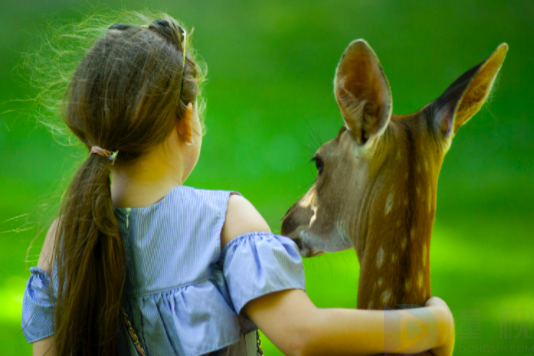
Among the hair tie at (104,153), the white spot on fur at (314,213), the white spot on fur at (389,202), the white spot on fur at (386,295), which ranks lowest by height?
the white spot on fur at (386,295)

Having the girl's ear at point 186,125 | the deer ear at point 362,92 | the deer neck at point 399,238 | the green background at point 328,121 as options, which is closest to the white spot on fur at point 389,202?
→ the deer neck at point 399,238

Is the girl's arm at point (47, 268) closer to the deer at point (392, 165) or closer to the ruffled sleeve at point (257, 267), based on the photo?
the ruffled sleeve at point (257, 267)

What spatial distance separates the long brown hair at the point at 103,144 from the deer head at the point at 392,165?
303mm

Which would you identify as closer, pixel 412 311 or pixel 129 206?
pixel 412 311

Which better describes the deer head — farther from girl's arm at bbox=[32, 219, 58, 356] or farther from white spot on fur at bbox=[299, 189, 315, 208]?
girl's arm at bbox=[32, 219, 58, 356]

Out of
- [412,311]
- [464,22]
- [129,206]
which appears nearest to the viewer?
[412,311]

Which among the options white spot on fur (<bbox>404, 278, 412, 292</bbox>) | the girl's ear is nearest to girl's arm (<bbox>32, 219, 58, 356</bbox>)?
the girl's ear

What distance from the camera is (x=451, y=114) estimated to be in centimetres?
80

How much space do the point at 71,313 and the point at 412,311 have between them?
0.52 metres

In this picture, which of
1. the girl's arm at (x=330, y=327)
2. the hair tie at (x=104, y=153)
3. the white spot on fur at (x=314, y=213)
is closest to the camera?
the girl's arm at (x=330, y=327)

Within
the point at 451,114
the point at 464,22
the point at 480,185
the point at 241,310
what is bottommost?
the point at 480,185

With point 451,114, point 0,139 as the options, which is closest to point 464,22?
point 451,114

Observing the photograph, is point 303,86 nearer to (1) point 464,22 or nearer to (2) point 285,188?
(2) point 285,188

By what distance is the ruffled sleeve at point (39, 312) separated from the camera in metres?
0.83
